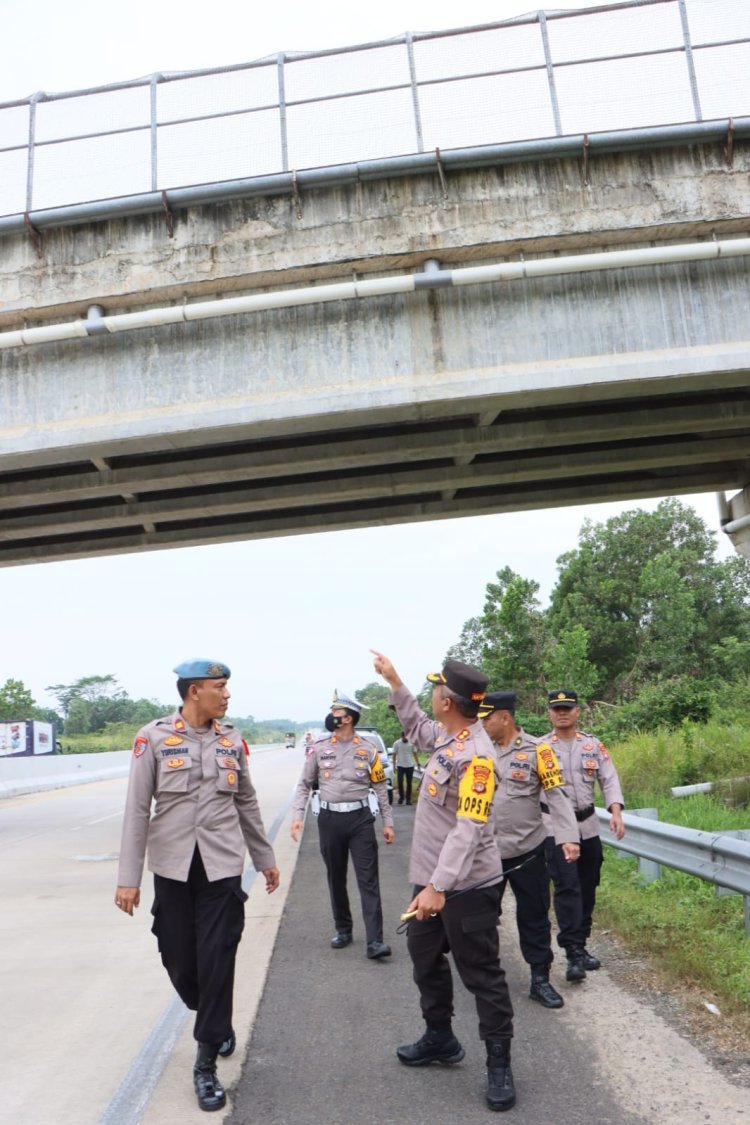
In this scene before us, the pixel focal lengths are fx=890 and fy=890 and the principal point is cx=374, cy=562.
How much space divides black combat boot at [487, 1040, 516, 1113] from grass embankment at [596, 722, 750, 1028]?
5.23 ft

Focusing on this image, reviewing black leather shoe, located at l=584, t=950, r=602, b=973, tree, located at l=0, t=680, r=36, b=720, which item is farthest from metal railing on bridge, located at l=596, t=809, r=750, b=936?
tree, located at l=0, t=680, r=36, b=720

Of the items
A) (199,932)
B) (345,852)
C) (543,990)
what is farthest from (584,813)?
(199,932)

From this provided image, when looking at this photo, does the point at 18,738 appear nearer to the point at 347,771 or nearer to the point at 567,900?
the point at 347,771

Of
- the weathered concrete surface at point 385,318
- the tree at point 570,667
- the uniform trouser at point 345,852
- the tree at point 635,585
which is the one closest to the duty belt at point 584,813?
the uniform trouser at point 345,852

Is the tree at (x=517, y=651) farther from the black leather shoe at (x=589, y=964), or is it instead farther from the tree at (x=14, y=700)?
the tree at (x=14, y=700)

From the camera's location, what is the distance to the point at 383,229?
973 cm

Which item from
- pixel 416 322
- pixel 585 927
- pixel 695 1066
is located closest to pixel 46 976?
pixel 585 927

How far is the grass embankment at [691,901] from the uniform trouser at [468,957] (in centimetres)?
164

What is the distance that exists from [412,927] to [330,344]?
705 centimetres

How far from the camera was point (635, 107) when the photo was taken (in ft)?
31.0

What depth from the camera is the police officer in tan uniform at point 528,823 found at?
17.8ft

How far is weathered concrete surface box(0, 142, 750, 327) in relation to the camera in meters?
9.48

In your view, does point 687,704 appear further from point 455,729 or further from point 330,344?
point 455,729

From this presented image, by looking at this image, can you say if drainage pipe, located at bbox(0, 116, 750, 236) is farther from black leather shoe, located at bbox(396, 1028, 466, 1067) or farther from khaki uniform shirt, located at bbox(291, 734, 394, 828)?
black leather shoe, located at bbox(396, 1028, 466, 1067)
